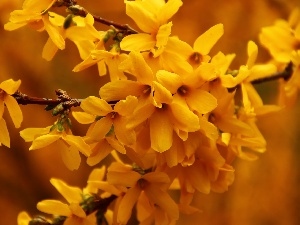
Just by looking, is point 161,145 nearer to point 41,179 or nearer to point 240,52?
point 240,52

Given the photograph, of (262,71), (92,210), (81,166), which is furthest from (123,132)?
(81,166)

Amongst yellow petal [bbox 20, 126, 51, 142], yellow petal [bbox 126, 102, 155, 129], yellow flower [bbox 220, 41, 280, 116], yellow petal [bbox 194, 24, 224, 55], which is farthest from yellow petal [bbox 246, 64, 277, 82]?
yellow petal [bbox 20, 126, 51, 142]

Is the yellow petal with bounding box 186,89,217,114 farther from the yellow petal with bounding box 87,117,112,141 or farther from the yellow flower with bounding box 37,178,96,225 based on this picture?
the yellow flower with bounding box 37,178,96,225

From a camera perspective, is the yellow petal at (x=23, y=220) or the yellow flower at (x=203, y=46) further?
the yellow petal at (x=23, y=220)

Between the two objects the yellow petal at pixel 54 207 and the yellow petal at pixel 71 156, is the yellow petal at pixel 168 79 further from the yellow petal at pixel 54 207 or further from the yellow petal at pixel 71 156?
the yellow petal at pixel 54 207

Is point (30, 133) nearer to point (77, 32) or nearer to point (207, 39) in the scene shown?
point (77, 32)

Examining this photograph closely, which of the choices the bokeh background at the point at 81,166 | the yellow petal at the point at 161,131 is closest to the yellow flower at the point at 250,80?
the yellow petal at the point at 161,131
